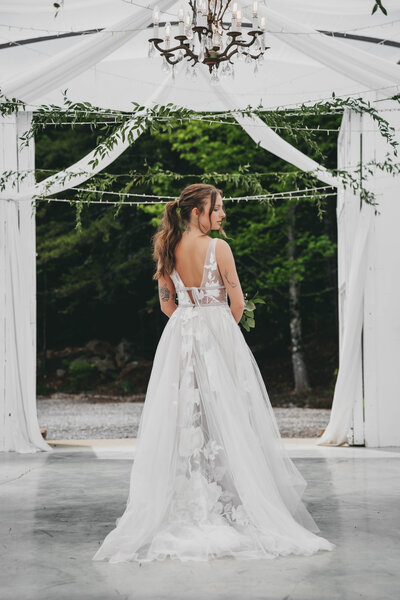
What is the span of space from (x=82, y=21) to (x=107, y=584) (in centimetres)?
469

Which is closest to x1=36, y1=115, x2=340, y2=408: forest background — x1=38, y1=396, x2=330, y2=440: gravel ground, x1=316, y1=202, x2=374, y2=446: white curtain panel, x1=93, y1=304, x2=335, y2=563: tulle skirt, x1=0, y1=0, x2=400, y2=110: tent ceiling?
x1=38, y1=396, x2=330, y2=440: gravel ground

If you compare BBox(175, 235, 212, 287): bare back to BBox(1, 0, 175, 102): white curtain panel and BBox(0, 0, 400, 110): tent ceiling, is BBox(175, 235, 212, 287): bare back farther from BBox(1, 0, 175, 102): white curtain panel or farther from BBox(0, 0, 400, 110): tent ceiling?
BBox(0, 0, 400, 110): tent ceiling

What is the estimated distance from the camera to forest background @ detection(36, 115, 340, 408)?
1320 centimetres

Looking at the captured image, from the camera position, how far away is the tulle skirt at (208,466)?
320 cm

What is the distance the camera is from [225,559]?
10.2 ft

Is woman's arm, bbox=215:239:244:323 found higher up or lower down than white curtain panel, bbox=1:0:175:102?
lower down

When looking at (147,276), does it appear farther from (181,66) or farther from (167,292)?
(167,292)

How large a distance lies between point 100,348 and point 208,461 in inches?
522

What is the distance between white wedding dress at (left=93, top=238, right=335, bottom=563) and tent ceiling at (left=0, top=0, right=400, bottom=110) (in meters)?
2.90

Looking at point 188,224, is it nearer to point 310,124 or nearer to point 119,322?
point 310,124

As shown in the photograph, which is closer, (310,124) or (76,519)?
(76,519)

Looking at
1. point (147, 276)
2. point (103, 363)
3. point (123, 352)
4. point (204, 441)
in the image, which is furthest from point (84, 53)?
point (123, 352)

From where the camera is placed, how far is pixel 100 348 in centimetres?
1656

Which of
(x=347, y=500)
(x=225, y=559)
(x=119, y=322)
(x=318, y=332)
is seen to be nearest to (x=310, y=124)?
(x=318, y=332)
